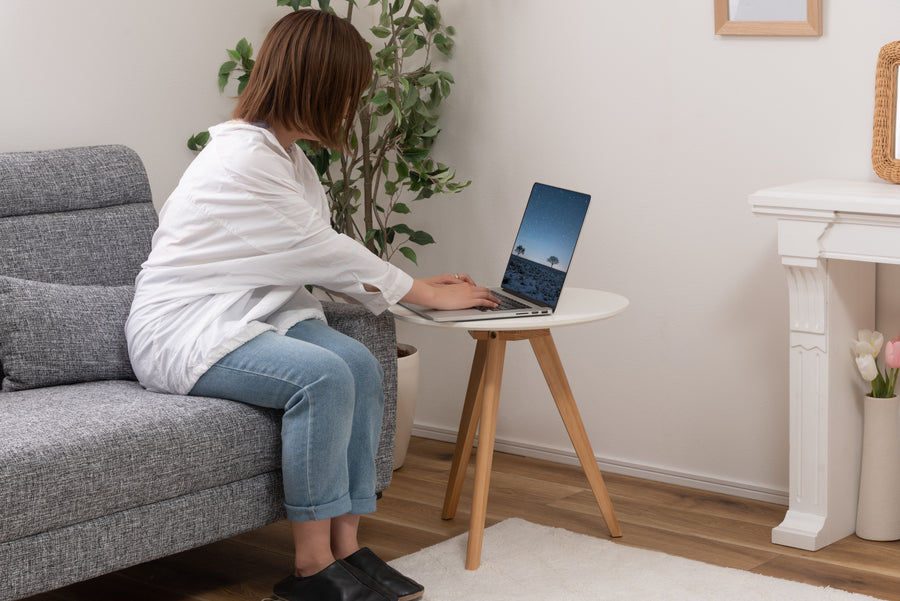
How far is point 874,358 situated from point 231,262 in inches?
53.0

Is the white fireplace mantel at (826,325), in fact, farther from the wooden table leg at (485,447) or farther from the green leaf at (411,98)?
the green leaf at (411,98)

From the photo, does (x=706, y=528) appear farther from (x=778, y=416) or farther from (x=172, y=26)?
(x=172, y=26)

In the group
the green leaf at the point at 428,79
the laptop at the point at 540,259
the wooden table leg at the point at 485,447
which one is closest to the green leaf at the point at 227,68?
the green leaf at the point at 428,79

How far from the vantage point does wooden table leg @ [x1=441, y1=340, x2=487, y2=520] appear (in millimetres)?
2342

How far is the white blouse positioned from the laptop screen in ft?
0.96

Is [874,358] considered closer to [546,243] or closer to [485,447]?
[546,243]

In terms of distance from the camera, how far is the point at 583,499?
2.57 m

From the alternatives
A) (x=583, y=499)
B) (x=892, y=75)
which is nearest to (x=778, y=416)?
(x=583, y=499)

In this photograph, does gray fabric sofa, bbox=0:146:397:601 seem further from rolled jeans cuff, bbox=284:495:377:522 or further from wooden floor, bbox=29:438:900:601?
wooden floor, bbox=29:438:900:601

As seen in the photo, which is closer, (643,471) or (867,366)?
(867,366)

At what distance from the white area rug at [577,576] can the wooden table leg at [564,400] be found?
135 mm

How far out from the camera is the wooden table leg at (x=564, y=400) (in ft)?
7.27

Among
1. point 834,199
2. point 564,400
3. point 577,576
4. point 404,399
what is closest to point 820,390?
point 834,199

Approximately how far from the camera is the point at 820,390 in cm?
220
